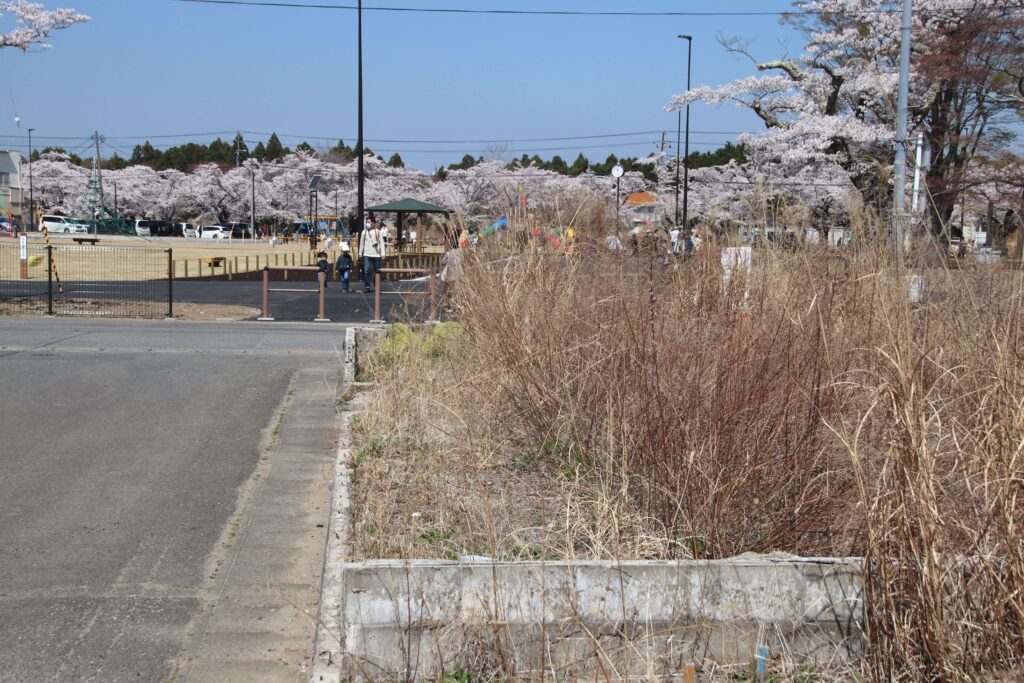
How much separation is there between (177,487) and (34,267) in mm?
32370

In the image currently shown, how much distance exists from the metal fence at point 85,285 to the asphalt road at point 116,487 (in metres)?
6.41

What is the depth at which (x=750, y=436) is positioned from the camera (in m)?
5.12

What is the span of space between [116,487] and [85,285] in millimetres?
21889

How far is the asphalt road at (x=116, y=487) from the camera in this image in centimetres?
495

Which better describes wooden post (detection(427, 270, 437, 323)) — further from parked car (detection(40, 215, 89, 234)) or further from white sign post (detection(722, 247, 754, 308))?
parked car (detection(40, 215, 89, 234))

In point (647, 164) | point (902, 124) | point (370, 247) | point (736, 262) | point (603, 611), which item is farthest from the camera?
point (647, 164)

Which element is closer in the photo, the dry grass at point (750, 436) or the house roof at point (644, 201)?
the dry grass at point (750, 436)

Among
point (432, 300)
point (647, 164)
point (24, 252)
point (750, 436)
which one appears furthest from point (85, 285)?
point (647, 164)

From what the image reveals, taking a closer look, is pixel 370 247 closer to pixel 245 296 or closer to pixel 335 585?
pixel 245 296

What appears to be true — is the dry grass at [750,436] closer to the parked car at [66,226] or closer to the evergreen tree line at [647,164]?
the evergreen tree line at [647,164]

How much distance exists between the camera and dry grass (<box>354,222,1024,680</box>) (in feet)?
12.3

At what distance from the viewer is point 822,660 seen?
13.5 ft

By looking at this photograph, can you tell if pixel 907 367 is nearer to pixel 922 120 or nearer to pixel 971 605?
pixel 971 605

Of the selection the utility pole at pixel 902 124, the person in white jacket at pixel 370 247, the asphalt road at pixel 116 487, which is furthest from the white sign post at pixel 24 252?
the utility pole at pixel 902 124
